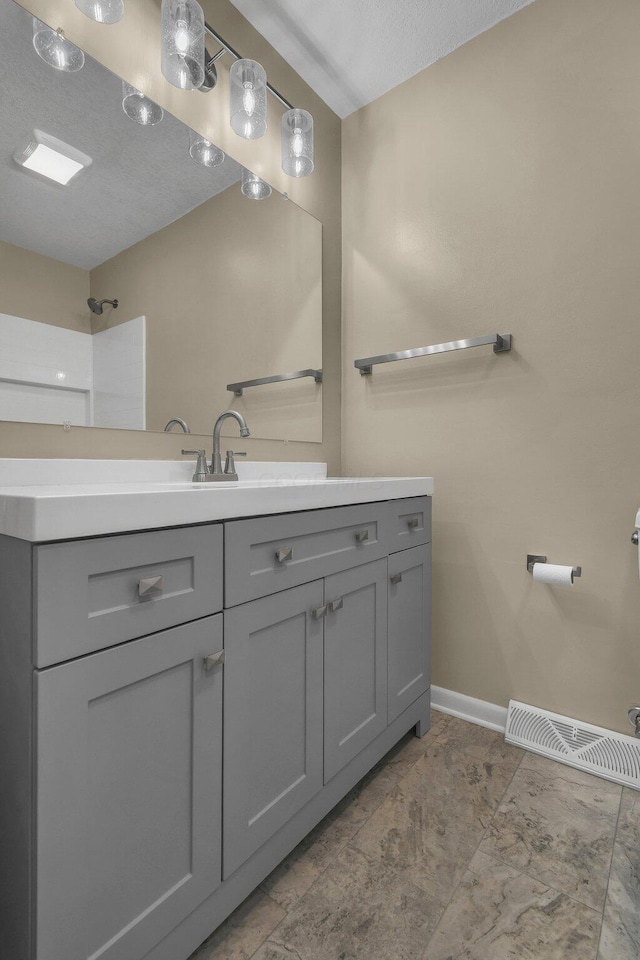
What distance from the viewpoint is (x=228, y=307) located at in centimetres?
157

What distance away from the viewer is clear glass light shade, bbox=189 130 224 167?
56.0 inches

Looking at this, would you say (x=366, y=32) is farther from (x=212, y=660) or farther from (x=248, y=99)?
(x=212, y=660)

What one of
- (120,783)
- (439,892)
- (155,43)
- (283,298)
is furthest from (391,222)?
(439,892)

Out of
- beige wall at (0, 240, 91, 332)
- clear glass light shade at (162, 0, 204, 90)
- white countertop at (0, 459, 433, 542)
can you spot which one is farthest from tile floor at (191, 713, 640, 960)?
clear glass light shade at (162, 0, 204, 90)

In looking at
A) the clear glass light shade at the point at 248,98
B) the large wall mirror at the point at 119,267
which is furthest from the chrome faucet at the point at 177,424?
the clear glass light shade at the point at 248,98

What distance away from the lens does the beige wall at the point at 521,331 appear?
4.66ft

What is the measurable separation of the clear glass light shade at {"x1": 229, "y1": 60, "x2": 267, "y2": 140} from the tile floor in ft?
6.86

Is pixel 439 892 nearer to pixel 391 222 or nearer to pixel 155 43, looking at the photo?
pixel 391 222

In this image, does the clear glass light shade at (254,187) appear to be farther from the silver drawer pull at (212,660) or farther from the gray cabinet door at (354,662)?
the silver drawer pull at (212,660)

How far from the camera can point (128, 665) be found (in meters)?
0.71

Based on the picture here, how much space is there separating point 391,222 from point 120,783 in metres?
2.03

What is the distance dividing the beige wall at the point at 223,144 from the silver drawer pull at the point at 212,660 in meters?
0.66

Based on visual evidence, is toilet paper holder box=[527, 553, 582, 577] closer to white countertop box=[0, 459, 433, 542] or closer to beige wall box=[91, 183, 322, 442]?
white countertop box=[0, 459, 433, 542]

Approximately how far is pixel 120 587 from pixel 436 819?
1.09m
